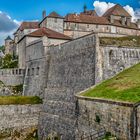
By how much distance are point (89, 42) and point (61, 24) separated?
2908cm

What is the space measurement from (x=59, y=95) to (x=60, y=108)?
5.35 ft

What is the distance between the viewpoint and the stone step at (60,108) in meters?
33.8

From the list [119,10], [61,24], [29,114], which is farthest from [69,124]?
[119,10]

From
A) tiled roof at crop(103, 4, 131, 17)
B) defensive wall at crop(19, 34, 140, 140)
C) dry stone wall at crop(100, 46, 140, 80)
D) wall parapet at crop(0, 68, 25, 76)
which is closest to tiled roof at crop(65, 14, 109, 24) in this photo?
tiled roof at crop(103, 4, 131, 17)

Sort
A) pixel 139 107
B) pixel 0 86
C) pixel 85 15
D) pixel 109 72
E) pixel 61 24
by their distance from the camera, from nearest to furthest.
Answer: pixel 139 107 < pixel 109 72 < pixel 0 86 < pixel 61 24 < pixel 85 15

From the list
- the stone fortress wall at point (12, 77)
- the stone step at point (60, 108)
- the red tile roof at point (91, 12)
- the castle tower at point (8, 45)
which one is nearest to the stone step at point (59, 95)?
the stone step at point (60, 108)

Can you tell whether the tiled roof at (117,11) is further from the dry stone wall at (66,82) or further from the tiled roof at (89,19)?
the dry stone wall at (66,82)

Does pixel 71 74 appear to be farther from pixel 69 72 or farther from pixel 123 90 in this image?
pixel 123 90

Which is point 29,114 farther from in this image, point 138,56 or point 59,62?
point 138,56

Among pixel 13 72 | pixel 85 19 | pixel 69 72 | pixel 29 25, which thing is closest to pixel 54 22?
pixel 85 19

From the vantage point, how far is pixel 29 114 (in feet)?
132

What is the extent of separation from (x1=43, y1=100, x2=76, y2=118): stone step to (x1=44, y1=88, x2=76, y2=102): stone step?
0.43 m

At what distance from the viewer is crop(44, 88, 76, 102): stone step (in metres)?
35.0

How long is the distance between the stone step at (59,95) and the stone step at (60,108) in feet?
1.40
